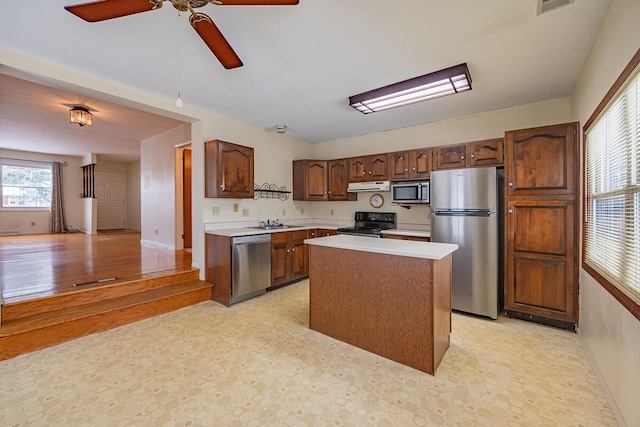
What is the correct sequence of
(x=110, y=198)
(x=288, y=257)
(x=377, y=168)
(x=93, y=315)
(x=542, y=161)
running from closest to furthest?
(x=93, y=315), (x=542, y=161), (x=288, y=257), (x=377, y=168), (x=110, y=198)

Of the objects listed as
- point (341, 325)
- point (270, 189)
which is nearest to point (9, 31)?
point (270, 189)

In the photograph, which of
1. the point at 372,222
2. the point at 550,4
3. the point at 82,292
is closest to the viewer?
the point at 550,4

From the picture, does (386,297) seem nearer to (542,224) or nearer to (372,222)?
(542,224)

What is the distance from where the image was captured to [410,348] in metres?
2.05

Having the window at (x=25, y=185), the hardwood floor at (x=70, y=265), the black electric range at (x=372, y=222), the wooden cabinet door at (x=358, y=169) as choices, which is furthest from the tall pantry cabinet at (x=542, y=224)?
the window at (x=25, y=185)

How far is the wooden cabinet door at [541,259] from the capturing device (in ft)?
8.54

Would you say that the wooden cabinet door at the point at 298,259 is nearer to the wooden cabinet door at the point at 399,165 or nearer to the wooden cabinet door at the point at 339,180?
the wooden cabinet door at the point at 339,180

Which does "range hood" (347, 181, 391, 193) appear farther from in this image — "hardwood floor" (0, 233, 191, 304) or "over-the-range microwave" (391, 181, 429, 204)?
"hardwood floor" (0, 233, 191, 304)

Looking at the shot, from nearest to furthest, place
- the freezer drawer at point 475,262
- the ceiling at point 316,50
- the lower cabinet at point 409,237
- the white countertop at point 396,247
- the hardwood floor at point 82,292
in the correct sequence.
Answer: the ceiling at point 316,50 → the white countertop at point 396,247 → the hardwood floor at point 82,292 → the freezer drawer at point 475,262 → the lower cabinet at point 409,237

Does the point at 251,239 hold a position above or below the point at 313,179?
below

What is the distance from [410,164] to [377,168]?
0.56m

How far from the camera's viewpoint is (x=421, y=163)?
12.4 feet

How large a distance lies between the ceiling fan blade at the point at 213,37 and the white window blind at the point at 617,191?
2.27 metres

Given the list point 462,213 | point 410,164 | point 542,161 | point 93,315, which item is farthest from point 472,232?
point 93,315
